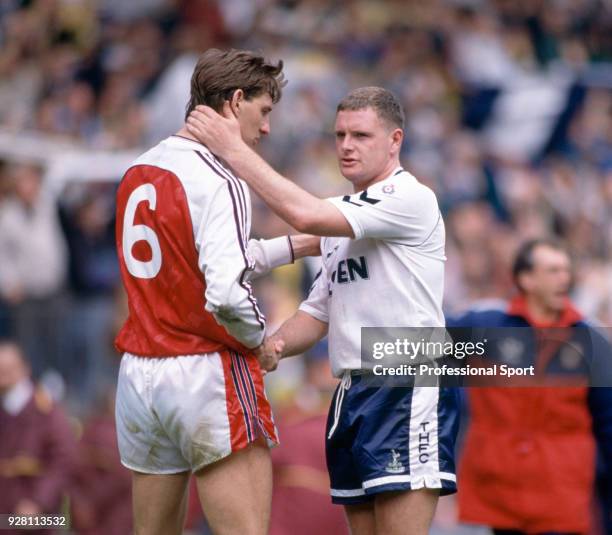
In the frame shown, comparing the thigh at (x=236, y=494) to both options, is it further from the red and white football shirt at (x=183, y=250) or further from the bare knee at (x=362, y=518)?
the bare knee at (x=362, y=518)

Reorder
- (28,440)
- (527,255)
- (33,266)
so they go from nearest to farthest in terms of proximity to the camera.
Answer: (527,255), (28,440), (33,266)

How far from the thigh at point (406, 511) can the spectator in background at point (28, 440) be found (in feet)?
13.1

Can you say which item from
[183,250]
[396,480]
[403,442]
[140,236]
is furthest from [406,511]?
[140,236]

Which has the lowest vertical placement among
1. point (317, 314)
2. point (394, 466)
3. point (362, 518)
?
point (362, 518)

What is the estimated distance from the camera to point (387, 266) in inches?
228

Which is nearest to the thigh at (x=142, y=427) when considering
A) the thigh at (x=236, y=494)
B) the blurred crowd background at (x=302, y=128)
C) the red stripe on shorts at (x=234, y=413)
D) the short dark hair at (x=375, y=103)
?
the thigh at (x=236, y=494)

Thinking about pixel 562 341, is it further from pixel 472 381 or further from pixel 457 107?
pixel 457 107

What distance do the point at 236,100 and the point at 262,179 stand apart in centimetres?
35

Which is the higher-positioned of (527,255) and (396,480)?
(527,255)

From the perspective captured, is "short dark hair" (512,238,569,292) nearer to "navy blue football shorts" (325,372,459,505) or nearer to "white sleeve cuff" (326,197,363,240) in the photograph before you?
"navy blue football shorts" (325,372,459,505)

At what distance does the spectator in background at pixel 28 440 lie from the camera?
9.16 m

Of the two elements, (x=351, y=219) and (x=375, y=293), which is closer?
(x=351, y=219)

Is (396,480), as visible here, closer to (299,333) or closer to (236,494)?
(236,494)

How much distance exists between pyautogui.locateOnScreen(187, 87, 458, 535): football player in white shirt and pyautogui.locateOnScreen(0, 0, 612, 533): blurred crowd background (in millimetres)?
3561
